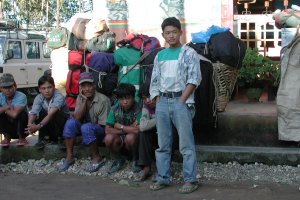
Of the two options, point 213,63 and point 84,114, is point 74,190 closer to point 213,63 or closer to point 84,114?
point 84,114

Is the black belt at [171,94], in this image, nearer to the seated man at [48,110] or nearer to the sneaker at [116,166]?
the sneaker at [116,166]

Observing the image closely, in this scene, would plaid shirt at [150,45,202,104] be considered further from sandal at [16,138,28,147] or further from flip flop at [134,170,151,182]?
sandal at [16,138,28,147]

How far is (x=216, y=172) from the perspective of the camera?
521 centimetres

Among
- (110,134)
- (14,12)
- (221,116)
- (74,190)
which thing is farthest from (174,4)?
(14,12)

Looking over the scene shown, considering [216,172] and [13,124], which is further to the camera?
[13,124]

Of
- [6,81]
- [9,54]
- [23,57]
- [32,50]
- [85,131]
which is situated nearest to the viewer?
[85,131]

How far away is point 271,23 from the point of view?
7391mm

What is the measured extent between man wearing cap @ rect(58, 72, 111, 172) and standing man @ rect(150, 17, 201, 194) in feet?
3.33

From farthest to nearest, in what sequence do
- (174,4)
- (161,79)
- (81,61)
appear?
1. (174,4)
2. (81,61)
3. (161,79)

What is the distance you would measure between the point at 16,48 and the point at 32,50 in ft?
2.87

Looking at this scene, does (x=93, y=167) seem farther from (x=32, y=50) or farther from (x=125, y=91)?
(x=32, y=50)

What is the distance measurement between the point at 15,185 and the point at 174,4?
368 cm

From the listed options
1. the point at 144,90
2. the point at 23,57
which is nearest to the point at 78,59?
the point at 144,90

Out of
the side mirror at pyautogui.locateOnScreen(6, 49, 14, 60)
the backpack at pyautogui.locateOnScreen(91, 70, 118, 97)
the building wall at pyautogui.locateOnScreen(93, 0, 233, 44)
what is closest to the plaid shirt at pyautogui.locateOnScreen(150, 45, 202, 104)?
the backpack at pyautogui.locateOnScreen(91, 70, 118, 97)
